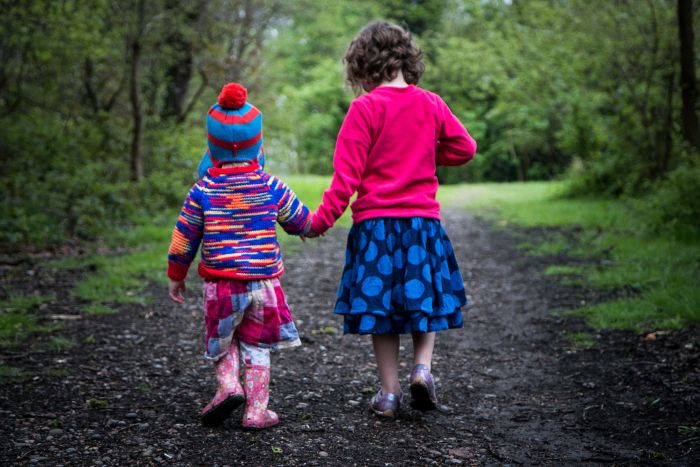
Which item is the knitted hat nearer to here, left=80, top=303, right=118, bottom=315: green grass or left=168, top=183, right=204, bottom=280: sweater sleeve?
left=168, top=183, right=204, bottom=280: sweater sleeve

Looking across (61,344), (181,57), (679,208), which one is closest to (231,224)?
(61,344)

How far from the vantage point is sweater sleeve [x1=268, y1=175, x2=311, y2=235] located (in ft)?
10.6

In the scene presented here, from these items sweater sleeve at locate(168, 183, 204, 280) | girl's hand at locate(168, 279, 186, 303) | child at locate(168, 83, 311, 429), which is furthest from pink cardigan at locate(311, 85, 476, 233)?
girl's hand at locate(168, 279, 186, 303)

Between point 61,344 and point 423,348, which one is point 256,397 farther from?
point 61,344

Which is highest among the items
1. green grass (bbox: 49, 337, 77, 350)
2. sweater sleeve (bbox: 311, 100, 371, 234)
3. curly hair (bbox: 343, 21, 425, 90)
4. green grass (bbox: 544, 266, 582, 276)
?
curly hair (bbox: 343, 21, 425, 90)

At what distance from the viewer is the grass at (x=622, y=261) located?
5.09 meters

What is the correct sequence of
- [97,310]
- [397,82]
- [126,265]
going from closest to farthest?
1. [397,82]
2. [97,310]
3. [126,265]

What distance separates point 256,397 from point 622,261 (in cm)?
492

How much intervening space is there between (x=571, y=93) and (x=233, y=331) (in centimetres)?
1639

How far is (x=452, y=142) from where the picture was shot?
3562mm

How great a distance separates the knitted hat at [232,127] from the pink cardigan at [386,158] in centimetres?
41

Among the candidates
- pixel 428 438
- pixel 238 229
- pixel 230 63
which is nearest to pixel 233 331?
pixel 238 229

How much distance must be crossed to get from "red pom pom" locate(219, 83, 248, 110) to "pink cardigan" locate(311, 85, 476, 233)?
484 mm

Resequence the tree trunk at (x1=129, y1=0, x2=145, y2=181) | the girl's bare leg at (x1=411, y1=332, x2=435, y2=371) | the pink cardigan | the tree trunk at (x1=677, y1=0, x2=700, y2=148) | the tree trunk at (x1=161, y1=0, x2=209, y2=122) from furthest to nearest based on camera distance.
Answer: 1. the tree trunk at (x1=161, y1=0, x2=209, y2=122)
2. the tree trunk at (x1=129, y1=0, x2=145, y2=181)
3. the tree trunk at (x1=677, y1=0, x2=700, y2=148)
4. the girl's bare leg at (x1=411, y1=332, x2=435, y2=371)
5. the pink cardigan
